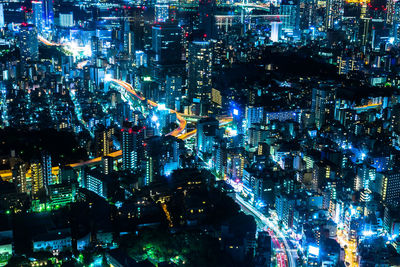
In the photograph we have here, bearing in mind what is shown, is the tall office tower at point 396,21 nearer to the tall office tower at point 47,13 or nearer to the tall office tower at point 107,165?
the tall office tower at point 47,13

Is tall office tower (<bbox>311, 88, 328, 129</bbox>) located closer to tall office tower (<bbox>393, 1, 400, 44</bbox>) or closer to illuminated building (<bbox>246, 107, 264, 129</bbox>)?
illuminated building (<bbox>246, 107, 264, 129</bbox>)

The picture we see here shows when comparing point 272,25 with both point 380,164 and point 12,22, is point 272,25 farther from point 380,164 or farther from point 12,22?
point 380,164

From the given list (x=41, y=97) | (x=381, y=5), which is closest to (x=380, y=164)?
(x=41, y=97)

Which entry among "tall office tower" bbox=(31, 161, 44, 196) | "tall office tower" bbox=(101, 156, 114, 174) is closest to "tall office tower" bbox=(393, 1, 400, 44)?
"tall office tower" bbox=(101, 156, 114, 174)

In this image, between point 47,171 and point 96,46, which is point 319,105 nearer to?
point 47,171

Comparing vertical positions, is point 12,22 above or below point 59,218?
above

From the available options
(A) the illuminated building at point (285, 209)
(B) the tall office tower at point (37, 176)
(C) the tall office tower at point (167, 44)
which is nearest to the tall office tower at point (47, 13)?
(C) the tall office tower at point (167, 44)
